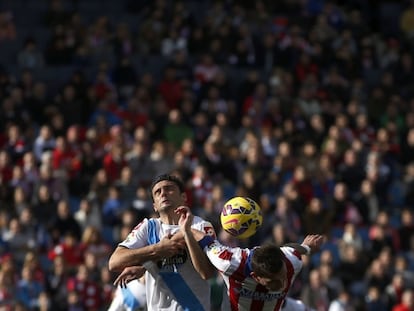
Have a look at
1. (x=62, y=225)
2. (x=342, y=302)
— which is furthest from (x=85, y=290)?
(x=342, y=302)

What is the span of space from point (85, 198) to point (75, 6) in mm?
7068

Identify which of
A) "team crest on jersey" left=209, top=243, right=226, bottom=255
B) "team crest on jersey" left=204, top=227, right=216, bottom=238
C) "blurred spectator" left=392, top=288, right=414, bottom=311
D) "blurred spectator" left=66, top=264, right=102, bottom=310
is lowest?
"blurred spectator" left=392, top=288, right=414, bottom=311

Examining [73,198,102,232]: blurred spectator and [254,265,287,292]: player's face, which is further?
[73,198,102,232]: blurred spectator

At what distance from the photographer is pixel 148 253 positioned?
34.3 ft

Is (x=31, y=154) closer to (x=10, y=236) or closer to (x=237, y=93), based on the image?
(x=10, y=236)

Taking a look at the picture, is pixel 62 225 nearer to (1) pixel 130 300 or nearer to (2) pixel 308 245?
(1) pixel 130 300

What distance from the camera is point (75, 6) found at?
26453mm

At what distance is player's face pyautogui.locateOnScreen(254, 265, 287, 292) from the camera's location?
10219mm

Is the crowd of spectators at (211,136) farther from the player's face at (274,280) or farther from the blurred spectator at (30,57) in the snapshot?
the player's face at (274,280)

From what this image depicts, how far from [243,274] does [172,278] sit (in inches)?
28.7

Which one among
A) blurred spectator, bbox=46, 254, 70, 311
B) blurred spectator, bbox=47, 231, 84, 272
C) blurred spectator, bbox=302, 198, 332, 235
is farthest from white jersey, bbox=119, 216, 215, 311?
blurred spectator, bbox=302, 198, 332, 235

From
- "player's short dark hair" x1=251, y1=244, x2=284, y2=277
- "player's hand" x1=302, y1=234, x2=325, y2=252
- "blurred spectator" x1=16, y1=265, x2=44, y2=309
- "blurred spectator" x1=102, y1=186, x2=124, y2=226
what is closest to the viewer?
"player's short dark hair" x1=251, y1=244, x2=284, y2=277

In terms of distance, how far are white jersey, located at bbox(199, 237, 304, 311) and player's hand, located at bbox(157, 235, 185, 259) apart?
18 centimetres

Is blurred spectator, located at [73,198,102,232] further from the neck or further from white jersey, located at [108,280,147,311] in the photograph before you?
the neck
